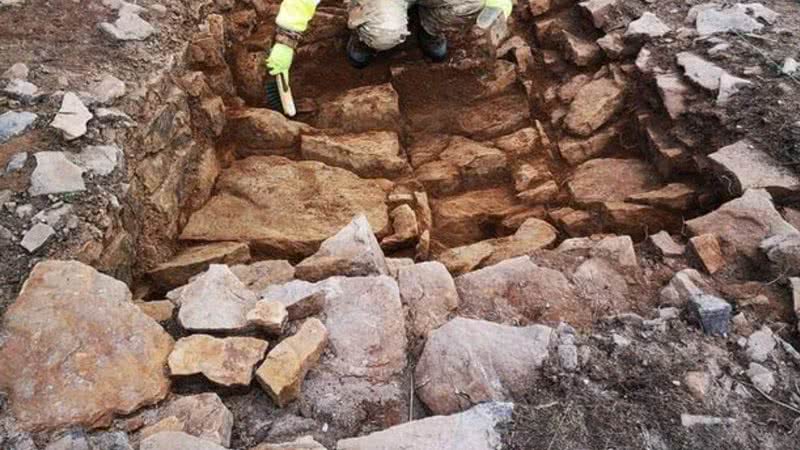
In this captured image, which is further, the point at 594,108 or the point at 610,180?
the point at 594,108

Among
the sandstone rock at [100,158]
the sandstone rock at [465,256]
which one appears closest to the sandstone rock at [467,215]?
the sandstone rock at [465,256]

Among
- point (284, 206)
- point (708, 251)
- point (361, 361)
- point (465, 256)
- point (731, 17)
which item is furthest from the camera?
point (731, 17)

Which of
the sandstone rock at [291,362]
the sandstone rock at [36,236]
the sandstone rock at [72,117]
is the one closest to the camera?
the sandstone rock at [291,362]

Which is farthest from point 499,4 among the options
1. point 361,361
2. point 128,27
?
point 361,361

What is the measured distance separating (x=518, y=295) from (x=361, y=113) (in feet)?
6.03

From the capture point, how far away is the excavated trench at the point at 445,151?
3.18 metres

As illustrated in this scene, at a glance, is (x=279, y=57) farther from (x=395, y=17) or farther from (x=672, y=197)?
(x=672, y=197)

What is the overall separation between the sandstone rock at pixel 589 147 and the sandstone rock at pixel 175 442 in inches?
101

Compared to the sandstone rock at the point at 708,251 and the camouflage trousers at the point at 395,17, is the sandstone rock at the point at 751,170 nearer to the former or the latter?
the sandstone rock at the point at 708,251

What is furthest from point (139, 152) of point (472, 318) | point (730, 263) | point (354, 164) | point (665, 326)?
point (730, 263)

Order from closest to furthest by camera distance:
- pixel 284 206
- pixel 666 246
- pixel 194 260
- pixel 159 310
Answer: pixel 159 310
pixel 666 246
pixel 194 260
pixel 284 206

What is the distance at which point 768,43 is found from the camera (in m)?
3.25

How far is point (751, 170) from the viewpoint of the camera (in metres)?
2.69

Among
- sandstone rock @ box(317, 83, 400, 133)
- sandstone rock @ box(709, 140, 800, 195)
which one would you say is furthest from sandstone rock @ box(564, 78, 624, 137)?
sandstone rock @ box(317, 83, 400, 133)
